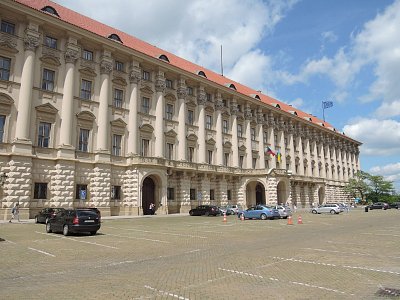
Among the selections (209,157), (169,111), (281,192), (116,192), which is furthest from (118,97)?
(281,192)

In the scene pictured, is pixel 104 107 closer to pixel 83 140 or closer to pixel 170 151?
pixel 83 140

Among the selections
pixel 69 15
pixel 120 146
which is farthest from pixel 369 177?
pixel 69 15

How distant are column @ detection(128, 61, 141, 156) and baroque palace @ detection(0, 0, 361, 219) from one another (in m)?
0.12

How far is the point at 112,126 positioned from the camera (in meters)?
39.8

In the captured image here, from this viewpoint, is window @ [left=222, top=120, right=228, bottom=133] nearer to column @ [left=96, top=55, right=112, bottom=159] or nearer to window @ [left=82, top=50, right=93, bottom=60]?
column @ [left=96, top=55, right=112, bottom=159]

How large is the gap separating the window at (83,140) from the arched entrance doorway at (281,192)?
34135 millimetres

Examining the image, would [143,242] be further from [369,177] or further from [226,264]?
[369,177]

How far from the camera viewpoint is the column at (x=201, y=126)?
48969 millimetres

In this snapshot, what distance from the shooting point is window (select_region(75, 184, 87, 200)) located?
34.8 metres

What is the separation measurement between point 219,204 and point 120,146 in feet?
59.4

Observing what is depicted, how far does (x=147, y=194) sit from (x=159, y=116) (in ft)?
32.3

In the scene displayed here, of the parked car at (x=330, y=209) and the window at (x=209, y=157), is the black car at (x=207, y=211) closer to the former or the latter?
the window at (x=209, y=157)

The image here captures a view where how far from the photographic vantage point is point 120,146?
40406mm

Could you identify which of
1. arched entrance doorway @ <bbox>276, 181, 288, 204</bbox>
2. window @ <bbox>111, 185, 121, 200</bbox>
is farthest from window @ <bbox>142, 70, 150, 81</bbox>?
arched entrance doorway @ <bbox>276, 181, 288, 204</bbox>
